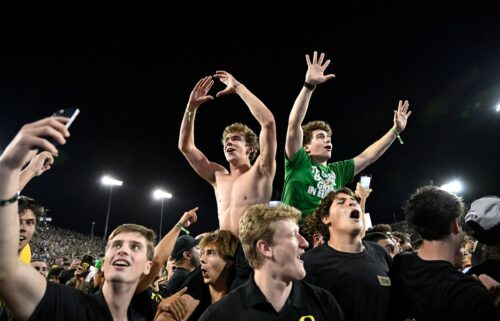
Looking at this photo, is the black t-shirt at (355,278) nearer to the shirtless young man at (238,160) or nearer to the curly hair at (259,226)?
the curly hair at (259,226)

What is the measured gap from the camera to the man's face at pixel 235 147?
468cm

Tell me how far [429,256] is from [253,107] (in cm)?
233

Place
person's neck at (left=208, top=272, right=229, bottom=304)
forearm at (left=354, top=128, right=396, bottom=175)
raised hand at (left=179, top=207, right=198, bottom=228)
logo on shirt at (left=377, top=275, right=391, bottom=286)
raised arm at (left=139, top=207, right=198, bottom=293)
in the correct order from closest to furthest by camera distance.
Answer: logo on shirt at (left=377, top=275, right=391, bottom=286) < raised arm at (left=139, top=207, right=198, bottom=293) < person's neck at (left=208, top=272, right=229, bottom=304) < raised hand at (left=179, top=207, right=198, bottom=228) < forearm at (left=354, top=128, right=396, bottom=175)

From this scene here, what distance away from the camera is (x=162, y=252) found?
3934 millimetres

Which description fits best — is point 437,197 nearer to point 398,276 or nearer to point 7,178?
point 398,276

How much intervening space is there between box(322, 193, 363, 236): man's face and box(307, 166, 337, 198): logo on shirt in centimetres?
90

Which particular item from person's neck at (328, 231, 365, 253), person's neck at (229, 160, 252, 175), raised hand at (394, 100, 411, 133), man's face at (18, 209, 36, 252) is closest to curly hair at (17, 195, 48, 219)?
man's face at (18, 209, 36, 252)

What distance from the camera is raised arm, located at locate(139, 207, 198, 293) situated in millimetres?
3242

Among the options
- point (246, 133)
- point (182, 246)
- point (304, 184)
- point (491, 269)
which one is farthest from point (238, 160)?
point (491, 269)

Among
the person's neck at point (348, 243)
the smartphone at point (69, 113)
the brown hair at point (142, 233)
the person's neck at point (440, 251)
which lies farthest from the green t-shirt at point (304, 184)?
the smartphone at point (69, 113)

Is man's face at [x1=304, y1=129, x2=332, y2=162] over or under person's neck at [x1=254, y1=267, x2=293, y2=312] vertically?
over

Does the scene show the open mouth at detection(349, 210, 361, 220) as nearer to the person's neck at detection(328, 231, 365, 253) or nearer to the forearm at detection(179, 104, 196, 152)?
the person's neck at detection(328, 231, 365, 253)

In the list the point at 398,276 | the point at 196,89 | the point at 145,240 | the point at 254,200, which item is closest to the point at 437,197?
the point at 398,276

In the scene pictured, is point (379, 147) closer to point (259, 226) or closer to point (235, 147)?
point (235, 147)
